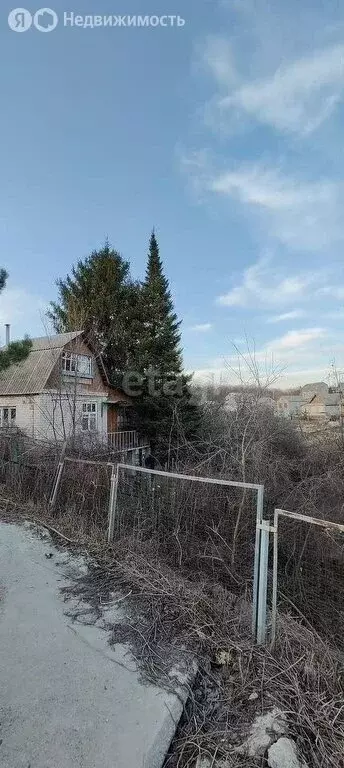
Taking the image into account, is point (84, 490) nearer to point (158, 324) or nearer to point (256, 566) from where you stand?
point (256, 566)

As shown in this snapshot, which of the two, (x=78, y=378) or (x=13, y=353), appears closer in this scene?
(x=13, y=353)

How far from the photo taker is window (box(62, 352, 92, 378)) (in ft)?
50.2

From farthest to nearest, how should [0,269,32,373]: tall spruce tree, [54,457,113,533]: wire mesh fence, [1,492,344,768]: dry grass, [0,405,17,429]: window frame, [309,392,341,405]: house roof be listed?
[309,392,341,405]: house roof → [0,405,17,429]: window frame → [0,269,32,373]: tall spruce tree → [54,457,113,533]: wire mesh fence → [1,492,344,768]: dry grass

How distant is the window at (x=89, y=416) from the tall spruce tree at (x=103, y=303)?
3863mm

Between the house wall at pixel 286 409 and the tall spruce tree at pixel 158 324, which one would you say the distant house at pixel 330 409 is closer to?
the house wall at pixel 286 409

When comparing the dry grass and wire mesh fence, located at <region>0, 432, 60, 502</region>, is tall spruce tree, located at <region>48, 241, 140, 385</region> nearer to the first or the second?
wire mesh fence, located at <region>0, 432, 60, 502</region>

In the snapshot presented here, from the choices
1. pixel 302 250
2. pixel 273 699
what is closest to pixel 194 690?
pixel 273 699

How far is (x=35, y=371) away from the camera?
1483cm

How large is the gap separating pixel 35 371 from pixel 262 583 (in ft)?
46.4

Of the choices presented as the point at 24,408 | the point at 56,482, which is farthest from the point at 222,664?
the point at 24,408

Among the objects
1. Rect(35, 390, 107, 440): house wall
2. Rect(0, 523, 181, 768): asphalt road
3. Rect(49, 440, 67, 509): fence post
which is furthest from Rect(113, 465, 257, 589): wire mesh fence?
Rect(35, 390, 107, 440): house wall

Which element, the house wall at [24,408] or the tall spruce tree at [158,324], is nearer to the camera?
the house wall at [24,408]

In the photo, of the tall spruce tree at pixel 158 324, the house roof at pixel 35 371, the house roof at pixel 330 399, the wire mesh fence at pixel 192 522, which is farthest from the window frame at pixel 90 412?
the wire mesh fence at pixel 192 522

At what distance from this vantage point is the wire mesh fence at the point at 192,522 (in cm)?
398
